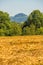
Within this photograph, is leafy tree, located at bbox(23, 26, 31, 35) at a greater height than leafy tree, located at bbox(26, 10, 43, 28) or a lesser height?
lesser

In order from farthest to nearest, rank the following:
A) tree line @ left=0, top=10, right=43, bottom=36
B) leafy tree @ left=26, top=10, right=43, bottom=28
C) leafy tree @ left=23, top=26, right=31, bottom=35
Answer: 1. leafy tree @ left=26, top=10, right=43, bottom=28
2. leafy tree @ left=23, top=26, right=31, bottom=35
3. tree line @ left=0, top=10, right=43, bottom=36

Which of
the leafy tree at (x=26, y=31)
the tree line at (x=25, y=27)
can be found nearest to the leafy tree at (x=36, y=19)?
the tree line at (x=25, y=27)

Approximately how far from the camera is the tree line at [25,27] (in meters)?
48.2

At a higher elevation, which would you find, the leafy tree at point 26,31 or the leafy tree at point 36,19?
the leafy tree at point 36,19

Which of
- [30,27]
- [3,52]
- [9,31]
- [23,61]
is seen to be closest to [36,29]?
[30,27]

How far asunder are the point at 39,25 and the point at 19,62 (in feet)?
136

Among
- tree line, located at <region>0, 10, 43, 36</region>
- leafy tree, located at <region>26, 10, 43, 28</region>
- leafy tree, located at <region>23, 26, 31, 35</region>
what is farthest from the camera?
leafy tree, located at <region>26, 10, 43, 28</region>

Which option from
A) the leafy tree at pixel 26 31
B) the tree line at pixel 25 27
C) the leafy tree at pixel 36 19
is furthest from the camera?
the leafy tree at pixel 36 19

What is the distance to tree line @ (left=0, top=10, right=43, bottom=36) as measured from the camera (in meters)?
48.2

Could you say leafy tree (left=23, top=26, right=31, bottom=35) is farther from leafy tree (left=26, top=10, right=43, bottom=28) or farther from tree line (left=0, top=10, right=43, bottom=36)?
leafy tree (left=26, top=10, right=43, bottom=28)

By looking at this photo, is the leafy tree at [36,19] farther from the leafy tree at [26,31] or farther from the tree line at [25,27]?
the leafy tree at [26,31]

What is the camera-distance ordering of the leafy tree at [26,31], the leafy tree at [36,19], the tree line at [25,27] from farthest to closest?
the leafy tree at [36,19] < the leafy tree at [26,31] < the tree line at [25,27]

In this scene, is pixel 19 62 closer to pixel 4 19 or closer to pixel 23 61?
pixel 23 61

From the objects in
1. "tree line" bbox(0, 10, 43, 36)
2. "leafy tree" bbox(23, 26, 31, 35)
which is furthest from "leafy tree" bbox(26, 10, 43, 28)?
"leafy tree" bbox(23, 26, 31, 35)
